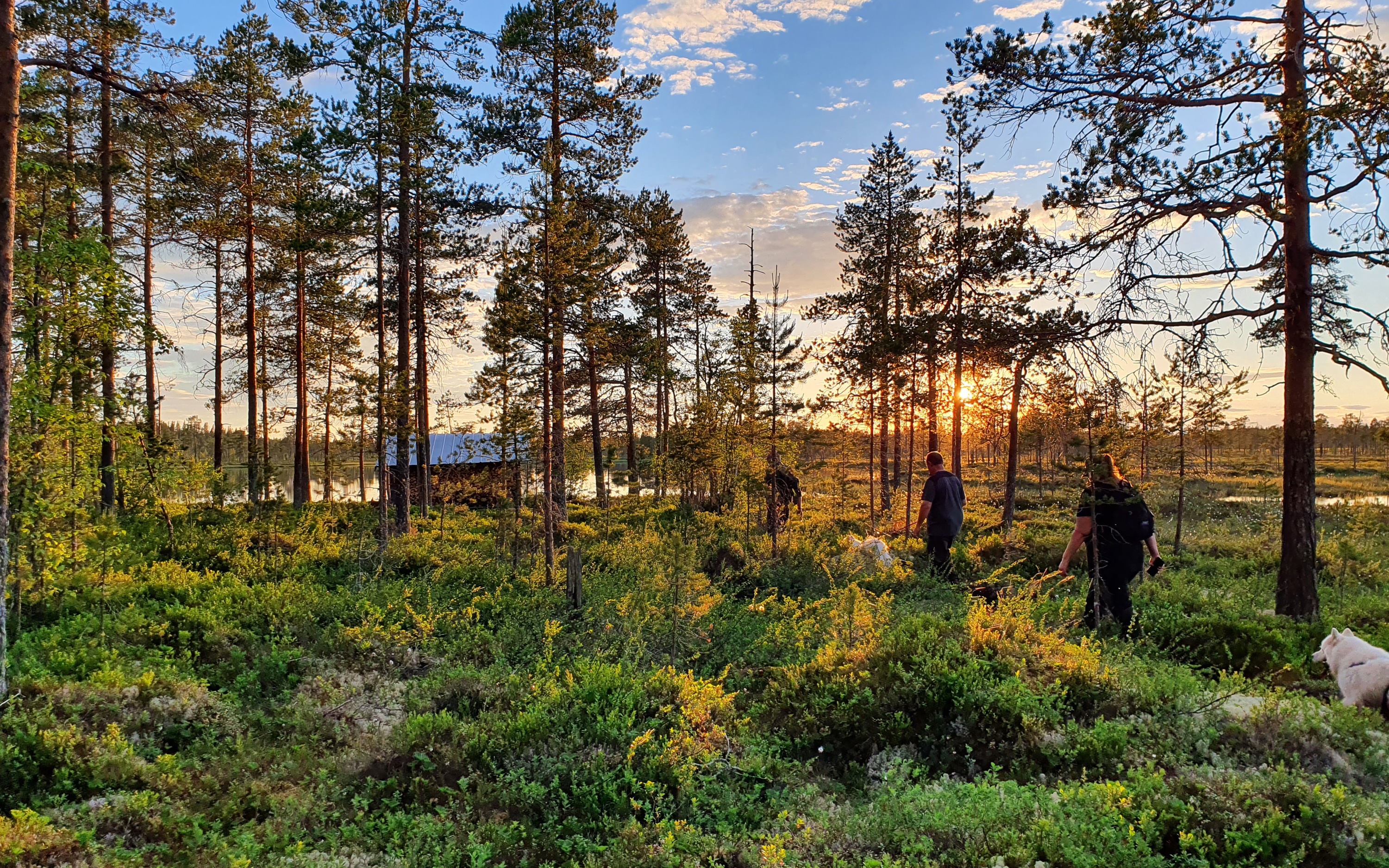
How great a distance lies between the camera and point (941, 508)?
11219 millimetres

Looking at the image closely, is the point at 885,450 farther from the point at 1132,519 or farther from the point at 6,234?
the point at 6,234

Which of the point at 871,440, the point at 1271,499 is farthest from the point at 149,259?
the point at 1271,499

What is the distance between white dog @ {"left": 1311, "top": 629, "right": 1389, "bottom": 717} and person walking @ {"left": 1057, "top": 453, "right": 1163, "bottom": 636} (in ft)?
5.11

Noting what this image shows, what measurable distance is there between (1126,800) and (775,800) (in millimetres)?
2343

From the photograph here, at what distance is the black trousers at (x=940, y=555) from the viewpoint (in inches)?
454

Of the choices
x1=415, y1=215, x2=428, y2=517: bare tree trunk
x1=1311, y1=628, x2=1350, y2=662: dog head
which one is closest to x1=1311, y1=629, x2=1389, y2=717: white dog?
x1=1311, y1=628, x2=1350, y2=662: dog head

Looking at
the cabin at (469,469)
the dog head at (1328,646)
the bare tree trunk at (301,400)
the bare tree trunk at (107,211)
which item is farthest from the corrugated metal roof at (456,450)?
the dog head at (1328,646)

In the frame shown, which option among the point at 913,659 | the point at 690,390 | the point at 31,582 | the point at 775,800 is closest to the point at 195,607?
the point at 31,582

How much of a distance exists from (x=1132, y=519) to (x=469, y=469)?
86.7 ft

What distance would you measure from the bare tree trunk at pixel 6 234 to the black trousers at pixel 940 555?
12.1 meters

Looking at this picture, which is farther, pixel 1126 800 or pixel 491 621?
pixel 491 621

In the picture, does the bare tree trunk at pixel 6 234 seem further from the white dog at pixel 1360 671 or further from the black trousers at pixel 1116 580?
the white dog at pixel 1360 671

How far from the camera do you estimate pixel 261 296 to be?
22.8 metres

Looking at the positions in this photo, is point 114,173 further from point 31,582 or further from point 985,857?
point 985,857
